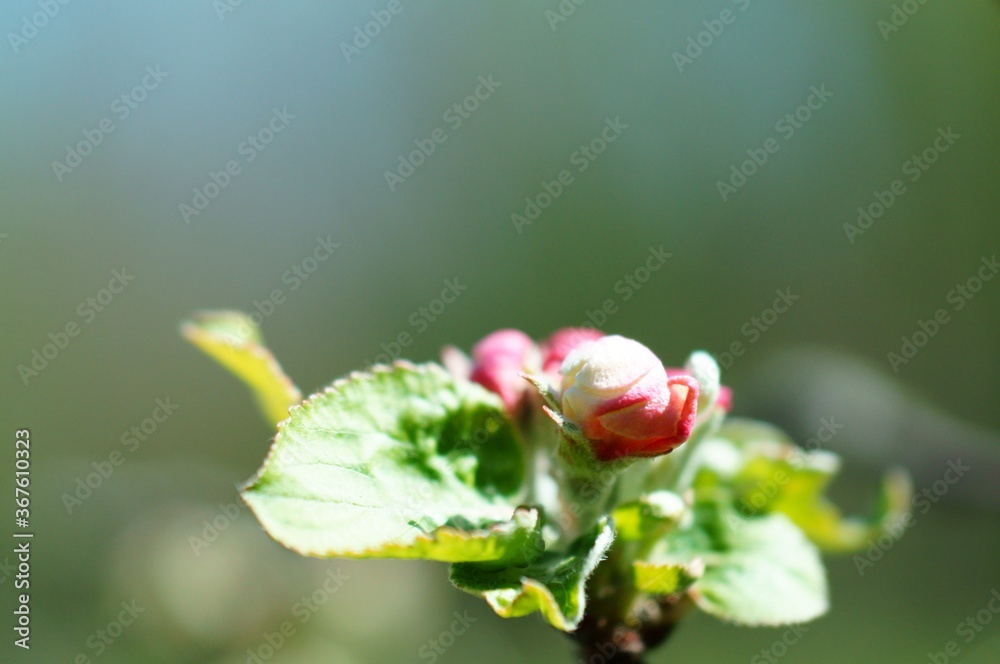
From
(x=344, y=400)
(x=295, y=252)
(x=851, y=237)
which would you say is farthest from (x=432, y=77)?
(x=344, y=400)

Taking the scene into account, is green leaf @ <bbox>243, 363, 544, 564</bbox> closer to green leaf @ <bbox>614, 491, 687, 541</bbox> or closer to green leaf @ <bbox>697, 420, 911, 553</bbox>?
green leaf @ <bbox>614, 491, 687, 541</bbox>

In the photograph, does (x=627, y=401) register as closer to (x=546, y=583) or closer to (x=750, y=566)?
(x=546, y=583)

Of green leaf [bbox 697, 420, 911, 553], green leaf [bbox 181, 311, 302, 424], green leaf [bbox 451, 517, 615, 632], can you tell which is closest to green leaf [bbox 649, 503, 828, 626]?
green leaf [bbox 697, 420, 911, 553]

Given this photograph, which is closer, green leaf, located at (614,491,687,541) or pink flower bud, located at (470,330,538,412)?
green leaf, located at (614,491,687,541)

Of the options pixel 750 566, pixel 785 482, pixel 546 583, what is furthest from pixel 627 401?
pixel 785 482

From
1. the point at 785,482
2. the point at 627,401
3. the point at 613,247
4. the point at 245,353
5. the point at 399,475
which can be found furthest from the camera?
the point at 613,247
